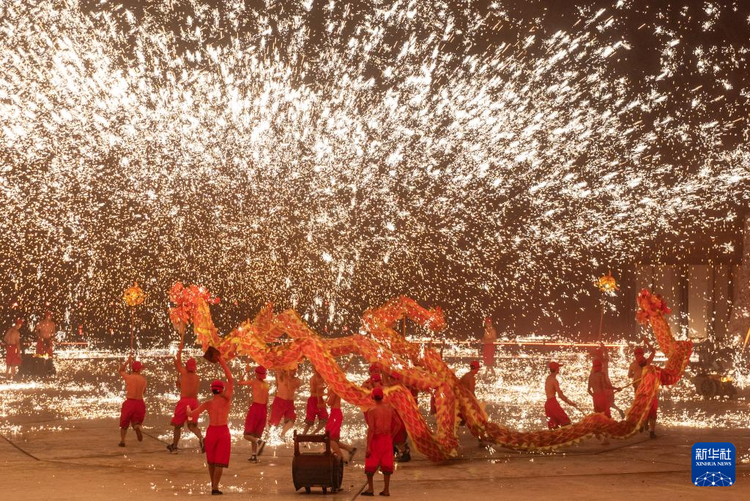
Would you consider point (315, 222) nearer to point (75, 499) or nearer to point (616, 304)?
point (616, 304)

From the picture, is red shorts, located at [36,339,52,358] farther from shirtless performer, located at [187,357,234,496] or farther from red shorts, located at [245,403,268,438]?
shirtless performer, located at [187,357,234,496]

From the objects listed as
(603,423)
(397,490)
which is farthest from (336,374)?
(603,423)

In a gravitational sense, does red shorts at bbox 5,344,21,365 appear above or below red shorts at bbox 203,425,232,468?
above

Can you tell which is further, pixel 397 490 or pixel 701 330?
pixel 701 330

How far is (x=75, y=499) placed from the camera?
32.2 feet

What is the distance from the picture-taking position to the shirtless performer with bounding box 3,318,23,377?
2586 centimetres

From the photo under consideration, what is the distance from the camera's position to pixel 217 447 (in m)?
10.4

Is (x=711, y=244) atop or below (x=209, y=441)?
atop

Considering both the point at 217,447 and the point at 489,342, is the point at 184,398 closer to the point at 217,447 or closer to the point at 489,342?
the point at 217,447

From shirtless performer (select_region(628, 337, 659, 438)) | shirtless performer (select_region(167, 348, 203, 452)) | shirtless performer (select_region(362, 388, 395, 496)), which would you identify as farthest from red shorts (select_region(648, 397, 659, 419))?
shirtless performer (select_region(167, 348, 203, 452))

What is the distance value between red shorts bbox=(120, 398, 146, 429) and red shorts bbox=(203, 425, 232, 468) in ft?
13.0

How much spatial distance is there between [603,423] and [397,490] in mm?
5415

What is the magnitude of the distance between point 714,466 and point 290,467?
5.74 meters

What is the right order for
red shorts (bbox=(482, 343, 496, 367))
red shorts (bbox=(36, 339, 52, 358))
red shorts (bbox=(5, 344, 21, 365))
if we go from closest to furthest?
1. red shorts (bbox=(5, 344, 21, 365))
2. red shorts (bbox=(36, 339, 52, 358))
3. red shorts (bbox=(482, 343, 496, 367))
